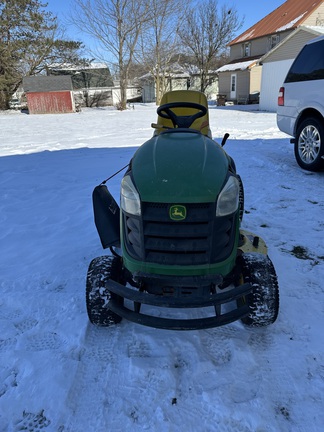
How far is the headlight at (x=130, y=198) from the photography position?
195 cm

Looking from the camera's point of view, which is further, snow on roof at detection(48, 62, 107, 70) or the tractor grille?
snow on roof at detection(48, 62, 107, 70)

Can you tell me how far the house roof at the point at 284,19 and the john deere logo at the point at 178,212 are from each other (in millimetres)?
28298

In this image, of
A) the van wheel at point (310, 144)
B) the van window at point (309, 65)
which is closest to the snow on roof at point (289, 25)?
the van window at point (309, 65)

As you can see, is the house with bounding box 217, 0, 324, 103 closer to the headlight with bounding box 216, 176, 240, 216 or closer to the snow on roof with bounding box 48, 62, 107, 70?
the snow on roof with bounding box 48, 62, 107, 70

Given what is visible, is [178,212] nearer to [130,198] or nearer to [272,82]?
[130,198]

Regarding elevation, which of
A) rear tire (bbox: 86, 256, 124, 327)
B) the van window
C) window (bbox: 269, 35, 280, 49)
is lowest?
rear tire (bbox: 86, 256, 124, 327)

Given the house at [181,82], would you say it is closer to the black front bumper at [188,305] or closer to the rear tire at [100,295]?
the rear tire at [100,295]

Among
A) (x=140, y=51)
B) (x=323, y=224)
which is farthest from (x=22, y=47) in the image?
(x=323, y=224)

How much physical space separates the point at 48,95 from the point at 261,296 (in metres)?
29.7

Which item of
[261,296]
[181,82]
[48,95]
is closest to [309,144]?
[261,296]

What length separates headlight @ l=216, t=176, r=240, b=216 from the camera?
6.31 ft

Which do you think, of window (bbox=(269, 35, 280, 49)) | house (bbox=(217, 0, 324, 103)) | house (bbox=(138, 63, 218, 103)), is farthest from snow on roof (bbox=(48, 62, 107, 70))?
window (bbox=(269, 35, 280, 49))

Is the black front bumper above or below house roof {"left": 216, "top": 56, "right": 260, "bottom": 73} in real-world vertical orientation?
below

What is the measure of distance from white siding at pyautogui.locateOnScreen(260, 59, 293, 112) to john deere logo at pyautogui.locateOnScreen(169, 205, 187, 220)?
67.8ft
